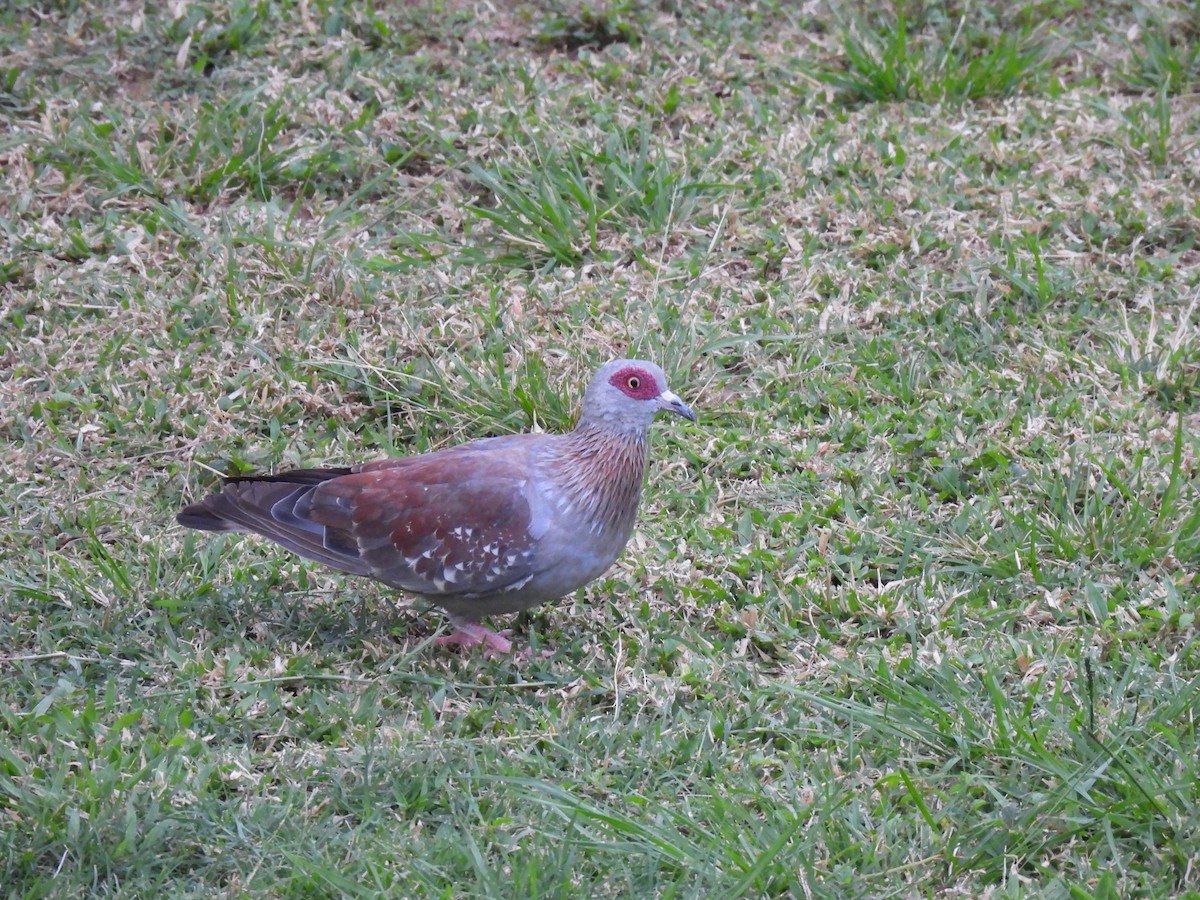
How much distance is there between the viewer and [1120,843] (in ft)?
11.9

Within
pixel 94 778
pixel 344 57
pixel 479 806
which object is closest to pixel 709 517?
pixel 479 806

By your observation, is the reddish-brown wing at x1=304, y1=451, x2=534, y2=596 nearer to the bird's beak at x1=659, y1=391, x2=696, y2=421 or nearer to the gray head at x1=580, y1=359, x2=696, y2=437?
the gray head at x1=580, y1=359, x2=696, y2=437

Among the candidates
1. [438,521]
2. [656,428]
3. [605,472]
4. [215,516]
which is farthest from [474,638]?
[656,428]

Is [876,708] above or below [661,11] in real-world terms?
below

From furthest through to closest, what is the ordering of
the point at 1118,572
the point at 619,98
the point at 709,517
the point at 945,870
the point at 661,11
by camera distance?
the point at 661,11 < the point at 619,98 < the point at 709,517 < the point at 1118,572 < the point at 945,870

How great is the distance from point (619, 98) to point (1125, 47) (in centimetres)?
268

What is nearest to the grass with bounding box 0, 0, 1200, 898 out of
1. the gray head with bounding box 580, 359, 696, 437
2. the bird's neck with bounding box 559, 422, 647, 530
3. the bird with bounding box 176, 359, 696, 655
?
the bird with bounding box 176, 359, 696, 655

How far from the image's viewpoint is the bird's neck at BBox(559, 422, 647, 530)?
4406 millimetres

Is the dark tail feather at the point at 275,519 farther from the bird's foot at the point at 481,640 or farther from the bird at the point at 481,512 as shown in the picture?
the bird's foot at the point at 481,640

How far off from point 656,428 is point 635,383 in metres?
1.03

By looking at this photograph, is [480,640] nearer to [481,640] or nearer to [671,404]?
[481,640]

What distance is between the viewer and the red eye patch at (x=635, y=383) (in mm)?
4531

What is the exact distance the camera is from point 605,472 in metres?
4.47

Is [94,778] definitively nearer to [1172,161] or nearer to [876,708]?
[876,708]
